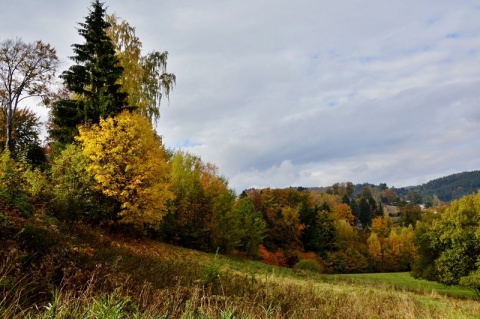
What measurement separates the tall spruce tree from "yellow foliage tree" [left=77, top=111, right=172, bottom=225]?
2733 mm

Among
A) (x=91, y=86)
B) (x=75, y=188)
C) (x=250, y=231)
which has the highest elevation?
(x=91, y=86)

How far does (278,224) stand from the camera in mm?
62094

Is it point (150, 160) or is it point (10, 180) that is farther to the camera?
point (150, 160)

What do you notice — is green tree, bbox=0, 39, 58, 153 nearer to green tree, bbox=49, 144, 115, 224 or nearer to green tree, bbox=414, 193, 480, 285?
green tree, bbox=49, 144, 115, 224

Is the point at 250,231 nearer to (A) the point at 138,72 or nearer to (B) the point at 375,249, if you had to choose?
(A) the point at 138,72

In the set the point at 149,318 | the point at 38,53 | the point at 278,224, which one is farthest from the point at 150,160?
the point at 278,224

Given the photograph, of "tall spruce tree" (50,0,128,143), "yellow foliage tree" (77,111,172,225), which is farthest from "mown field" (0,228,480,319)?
"tall spruce tree" (50,0,128,143)

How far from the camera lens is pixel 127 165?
69.9 feet

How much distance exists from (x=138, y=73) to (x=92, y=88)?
14.6 feet

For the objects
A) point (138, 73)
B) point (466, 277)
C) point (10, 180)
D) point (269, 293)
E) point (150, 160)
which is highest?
point (138, 73)

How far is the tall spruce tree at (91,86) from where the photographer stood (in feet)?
81.0

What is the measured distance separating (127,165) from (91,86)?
900 centimetres

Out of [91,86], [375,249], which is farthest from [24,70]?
[375,249]

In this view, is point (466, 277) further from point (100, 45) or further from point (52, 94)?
point (52, 94)
